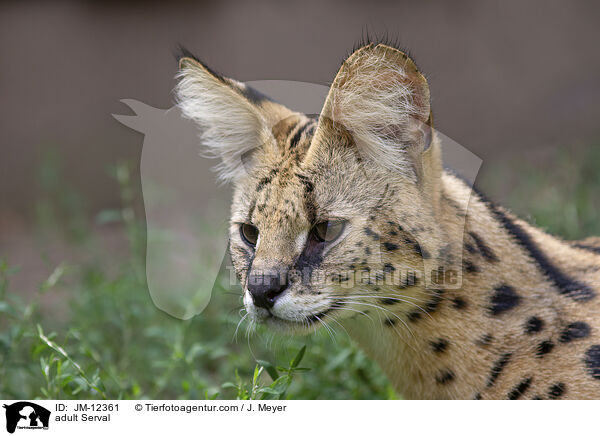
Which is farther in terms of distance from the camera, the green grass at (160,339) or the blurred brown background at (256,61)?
the blurred brown background at (256,61)

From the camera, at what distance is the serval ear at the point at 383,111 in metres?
2.06

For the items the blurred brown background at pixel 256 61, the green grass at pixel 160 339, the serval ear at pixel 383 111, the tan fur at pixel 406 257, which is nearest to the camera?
the serval ear at pixel 383 111

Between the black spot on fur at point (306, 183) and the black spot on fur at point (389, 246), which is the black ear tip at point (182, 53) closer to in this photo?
the black spot on fur at point (306, 183)

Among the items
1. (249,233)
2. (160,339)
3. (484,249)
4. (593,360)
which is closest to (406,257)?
(484,249)

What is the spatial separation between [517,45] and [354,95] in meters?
3.22

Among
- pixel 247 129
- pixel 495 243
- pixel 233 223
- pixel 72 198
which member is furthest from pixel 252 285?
pixel 72 198

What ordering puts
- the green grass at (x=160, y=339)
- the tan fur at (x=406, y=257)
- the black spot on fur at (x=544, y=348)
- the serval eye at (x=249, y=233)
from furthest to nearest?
the green grass at (x=160, y=339) → the serval eye at (x=249, y=233) → the black spot on fur at (x=544, y=348) → the tan fur at (x=406, y=257)

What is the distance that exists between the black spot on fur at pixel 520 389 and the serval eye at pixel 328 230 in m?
0.85

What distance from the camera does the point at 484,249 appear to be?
237cm

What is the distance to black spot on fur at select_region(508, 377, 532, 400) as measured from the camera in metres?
2.24

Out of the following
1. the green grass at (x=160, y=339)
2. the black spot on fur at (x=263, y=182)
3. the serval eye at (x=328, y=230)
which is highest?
the black spot on fur at (x=263, y=182)

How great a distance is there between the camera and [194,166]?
3.37m

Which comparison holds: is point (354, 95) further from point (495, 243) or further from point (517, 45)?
point (517, 45)

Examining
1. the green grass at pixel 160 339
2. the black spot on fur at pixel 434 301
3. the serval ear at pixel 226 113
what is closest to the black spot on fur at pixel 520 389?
the black spot on fur at pixel 434 301
